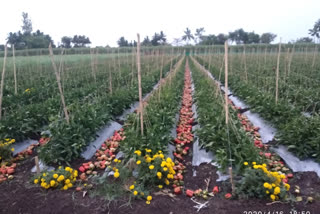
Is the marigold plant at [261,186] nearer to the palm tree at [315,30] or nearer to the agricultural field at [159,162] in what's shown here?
the agricultural field at [159,162]

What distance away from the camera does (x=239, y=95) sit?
8.03m

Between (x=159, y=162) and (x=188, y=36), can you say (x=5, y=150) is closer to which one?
(x=159, y=162)

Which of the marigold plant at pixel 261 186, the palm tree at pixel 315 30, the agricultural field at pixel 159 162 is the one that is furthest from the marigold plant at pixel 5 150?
the palm tree at pixel 315 30

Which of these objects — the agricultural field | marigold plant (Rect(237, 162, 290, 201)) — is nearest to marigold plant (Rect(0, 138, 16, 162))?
the agricultural field

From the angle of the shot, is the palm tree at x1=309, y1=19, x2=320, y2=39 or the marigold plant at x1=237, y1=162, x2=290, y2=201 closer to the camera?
the marigold plant at x1=237, y1=162, x2=290, y2=201

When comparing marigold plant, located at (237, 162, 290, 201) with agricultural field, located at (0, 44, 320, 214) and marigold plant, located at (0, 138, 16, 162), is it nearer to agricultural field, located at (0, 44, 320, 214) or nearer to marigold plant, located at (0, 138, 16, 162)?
agricultural field, located at (0, 44, 320, 214)

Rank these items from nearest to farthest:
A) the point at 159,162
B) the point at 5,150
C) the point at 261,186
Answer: the point at 261,186
the point at 159,162
the point at 5,150

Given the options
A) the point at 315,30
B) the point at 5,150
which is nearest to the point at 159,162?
the point at 5,150

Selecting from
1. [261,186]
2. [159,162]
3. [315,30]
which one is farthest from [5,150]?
[315,30]

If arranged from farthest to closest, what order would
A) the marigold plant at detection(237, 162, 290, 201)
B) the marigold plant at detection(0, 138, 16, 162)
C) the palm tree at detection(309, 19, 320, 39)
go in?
the palm tree at detection(309, 19, 320, 39) → the marigold plant at detection(0, 138, 16, 162) → the marigold plant at detection(237, 162, 290, 201)

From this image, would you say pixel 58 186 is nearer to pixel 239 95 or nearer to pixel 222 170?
pixel 222 170

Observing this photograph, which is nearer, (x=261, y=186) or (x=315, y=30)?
(x=261, y=186)

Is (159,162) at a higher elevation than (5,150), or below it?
higher

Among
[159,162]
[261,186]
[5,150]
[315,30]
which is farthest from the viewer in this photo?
[315,30]
